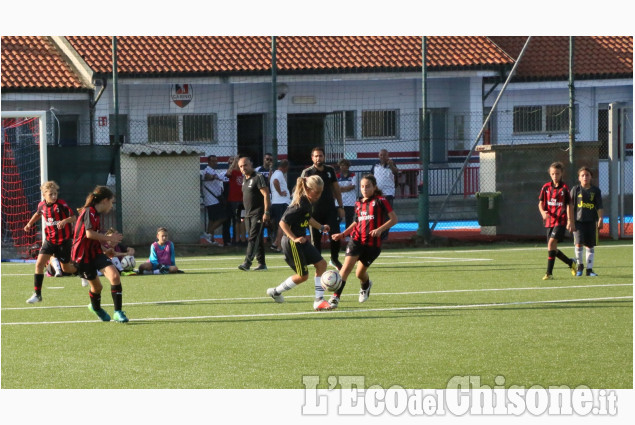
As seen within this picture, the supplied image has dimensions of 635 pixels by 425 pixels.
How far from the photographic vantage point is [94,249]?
12.3 meters

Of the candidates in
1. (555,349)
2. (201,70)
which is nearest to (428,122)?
(201,70)

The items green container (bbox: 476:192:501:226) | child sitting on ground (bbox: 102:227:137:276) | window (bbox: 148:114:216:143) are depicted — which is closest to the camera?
child sitting on ground (bbox: 102:227:137:276)

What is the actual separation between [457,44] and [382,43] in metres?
2.30

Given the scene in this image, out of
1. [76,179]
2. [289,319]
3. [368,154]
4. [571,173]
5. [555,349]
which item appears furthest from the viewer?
[368,154]

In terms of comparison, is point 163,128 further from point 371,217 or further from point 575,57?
point 371,217

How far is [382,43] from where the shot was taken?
1294 inches

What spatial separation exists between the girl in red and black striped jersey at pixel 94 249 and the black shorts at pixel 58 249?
2715 millimetres

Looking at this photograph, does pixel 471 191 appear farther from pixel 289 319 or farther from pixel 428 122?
pixel 289 319

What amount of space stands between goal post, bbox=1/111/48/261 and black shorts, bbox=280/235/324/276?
365 inches

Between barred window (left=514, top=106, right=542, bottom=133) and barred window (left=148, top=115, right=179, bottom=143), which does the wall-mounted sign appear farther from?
barred window (left=514, top=106, right=542, bottom=133)

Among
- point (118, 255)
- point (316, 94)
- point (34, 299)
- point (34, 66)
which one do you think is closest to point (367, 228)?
point (34, 299)

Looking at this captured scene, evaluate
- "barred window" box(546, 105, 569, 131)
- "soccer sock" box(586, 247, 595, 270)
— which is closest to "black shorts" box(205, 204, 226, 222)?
"soccer sock" box(586, 247, 595, 270)

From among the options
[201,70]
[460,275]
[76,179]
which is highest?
[201,70]

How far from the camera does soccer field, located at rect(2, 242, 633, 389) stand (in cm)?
904
